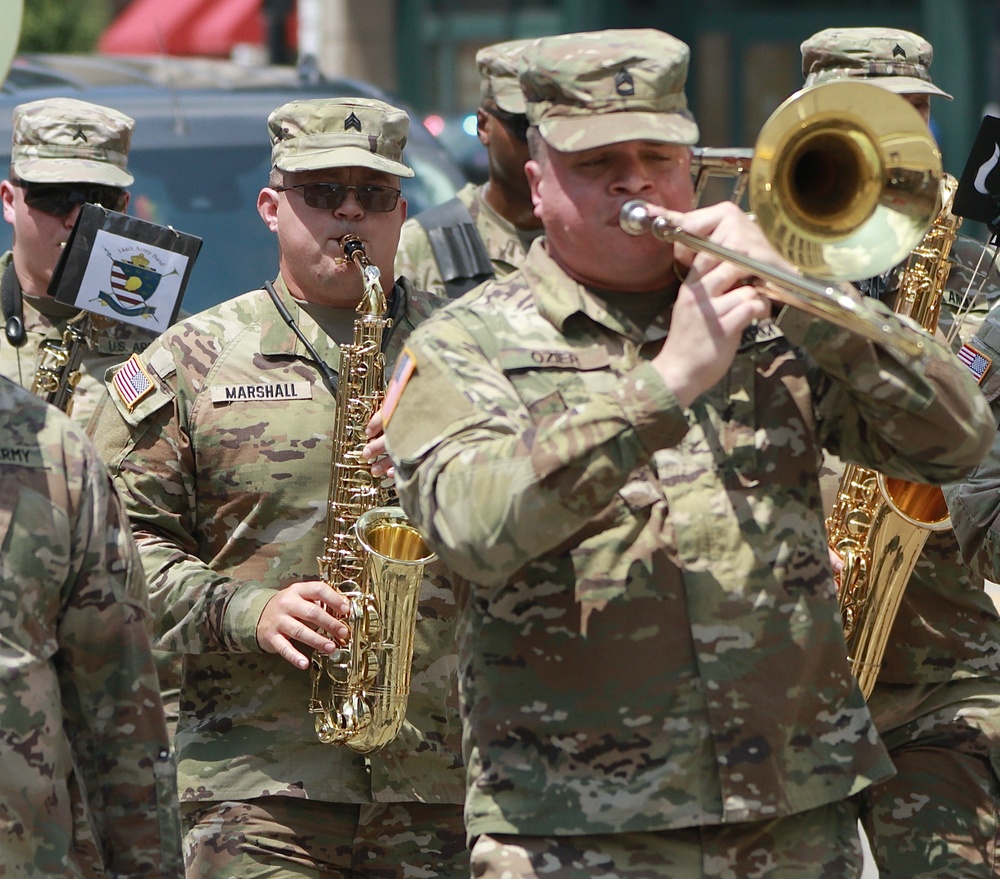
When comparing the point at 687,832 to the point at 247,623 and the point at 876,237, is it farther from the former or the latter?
the point at 247,623

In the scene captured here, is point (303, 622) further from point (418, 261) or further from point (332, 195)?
point (418, 261)

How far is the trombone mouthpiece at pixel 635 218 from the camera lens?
10.8ft

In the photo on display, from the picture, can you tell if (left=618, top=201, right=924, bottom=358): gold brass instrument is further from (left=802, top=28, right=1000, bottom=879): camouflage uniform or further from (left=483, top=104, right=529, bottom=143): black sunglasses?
(left=483, top=104, right=529, bottom=143): black sunglasses

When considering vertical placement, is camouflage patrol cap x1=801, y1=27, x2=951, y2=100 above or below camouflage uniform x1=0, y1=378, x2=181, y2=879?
above

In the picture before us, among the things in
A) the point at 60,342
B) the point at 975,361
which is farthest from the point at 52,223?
the point at 975,361

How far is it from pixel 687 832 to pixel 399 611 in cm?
125

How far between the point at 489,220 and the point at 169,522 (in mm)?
2075

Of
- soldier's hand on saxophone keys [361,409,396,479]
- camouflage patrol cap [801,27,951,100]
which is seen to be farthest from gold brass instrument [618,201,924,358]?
camouflage patrol cap [801,27,951,100]

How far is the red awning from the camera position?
70.5 feet

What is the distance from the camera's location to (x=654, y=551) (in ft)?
11.2

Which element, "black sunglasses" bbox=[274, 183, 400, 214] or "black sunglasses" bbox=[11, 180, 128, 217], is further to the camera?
"black sunglasses" bbox=[11, 180, 128, 217]

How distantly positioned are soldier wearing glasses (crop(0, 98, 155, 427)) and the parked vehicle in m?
0.88

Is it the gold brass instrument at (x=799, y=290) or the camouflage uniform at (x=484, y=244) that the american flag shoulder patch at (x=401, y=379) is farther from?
the camouflage uniform at (x=484, y=244)

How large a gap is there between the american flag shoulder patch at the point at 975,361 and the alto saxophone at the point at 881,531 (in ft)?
0.42
